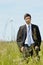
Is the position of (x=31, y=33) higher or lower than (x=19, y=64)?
higher

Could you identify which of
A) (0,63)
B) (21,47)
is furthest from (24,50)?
(0,63)

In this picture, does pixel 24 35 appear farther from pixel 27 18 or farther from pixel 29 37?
pixel 27 18

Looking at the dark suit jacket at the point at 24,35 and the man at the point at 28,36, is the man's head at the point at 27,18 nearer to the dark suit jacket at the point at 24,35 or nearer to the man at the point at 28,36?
the man at the point at 28,36

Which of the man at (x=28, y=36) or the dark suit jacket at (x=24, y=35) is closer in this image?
the man at (x=28, y=36)

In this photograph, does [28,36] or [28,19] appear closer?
[28,19]

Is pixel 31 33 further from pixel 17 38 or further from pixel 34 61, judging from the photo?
pixel 34 61

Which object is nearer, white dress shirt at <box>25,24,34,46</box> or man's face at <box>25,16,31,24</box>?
man's face at <box>25,16,31,24</box>

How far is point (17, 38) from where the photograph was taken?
739 centimetres

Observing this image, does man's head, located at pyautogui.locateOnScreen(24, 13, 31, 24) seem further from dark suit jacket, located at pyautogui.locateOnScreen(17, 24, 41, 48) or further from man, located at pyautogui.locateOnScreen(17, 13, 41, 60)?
dark suit jacket, located at pyautogui.locateOnScreen(17, 24, 41, 48)

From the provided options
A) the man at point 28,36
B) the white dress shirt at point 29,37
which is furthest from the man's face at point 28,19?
the white dress shirt at point 29,37

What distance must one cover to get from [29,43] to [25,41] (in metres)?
0.13

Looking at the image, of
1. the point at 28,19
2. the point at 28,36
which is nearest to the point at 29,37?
the point at 28,36

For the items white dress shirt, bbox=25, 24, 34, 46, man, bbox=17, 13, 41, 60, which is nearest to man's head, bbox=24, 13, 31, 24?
man, bbox=17, 13, 41, 60

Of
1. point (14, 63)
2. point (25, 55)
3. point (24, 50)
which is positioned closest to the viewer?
point (14, 63)
